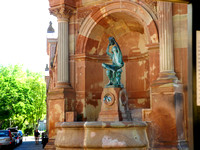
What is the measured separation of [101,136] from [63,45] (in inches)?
404

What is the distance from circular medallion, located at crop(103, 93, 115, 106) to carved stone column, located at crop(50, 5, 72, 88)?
312cm

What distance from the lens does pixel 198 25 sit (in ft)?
8.25

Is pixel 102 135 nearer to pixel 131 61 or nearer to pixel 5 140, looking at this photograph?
pixel 131 61

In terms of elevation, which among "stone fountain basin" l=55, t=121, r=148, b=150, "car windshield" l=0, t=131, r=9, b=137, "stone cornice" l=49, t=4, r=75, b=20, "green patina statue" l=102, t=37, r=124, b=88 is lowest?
"car windshield" l=0, t=131, r=9, b=137

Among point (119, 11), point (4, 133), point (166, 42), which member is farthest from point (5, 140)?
point (166, 42)

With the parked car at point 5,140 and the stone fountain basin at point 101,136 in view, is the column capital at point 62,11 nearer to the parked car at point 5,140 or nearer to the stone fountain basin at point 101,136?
the stone fountain basin at point 101,136

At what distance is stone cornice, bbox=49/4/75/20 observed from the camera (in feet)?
56.1

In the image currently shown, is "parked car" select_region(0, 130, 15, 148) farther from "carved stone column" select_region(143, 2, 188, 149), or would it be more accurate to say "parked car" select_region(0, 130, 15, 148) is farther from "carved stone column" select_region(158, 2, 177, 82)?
"carved stone column" select_region(158, 2, 177, 82)

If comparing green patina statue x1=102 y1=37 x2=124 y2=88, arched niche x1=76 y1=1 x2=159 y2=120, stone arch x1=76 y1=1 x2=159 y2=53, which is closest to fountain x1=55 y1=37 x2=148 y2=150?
green patina statue x1=102 y1=37 x2=124 y2=88

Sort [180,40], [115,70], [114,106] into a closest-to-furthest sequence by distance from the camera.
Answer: [180,40]
[114,106]
[115,70]

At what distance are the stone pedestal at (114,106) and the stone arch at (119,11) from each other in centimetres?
267

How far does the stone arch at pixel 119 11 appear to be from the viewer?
14766 mm

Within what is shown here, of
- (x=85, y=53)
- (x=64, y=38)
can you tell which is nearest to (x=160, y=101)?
(x=85, y=53)

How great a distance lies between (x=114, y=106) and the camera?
14273 mm
